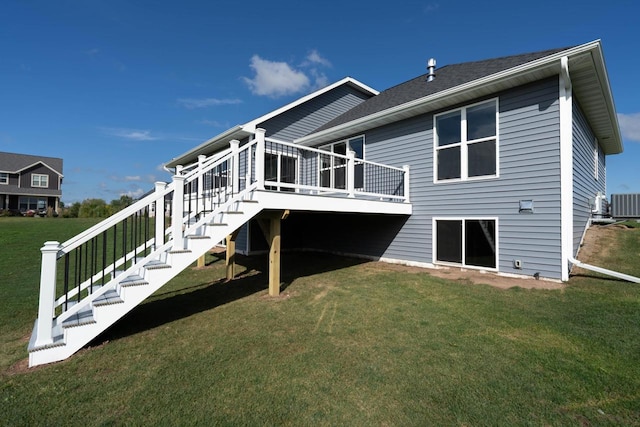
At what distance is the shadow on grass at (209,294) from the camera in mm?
3968

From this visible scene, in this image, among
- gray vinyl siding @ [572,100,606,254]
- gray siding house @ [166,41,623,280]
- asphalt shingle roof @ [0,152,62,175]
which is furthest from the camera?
asphalt shingle roof @ [0,152,62,175]

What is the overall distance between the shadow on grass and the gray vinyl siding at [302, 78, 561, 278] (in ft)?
9.62

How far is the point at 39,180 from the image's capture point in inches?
1213

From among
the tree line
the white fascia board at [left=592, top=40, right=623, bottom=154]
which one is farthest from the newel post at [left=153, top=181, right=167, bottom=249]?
the tree line

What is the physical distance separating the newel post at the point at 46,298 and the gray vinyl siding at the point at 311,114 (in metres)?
7.99

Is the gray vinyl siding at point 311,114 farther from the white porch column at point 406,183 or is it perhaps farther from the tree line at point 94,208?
the tree line at point 94,208

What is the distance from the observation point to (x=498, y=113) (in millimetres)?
6305

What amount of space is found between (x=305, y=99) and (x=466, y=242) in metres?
7.74

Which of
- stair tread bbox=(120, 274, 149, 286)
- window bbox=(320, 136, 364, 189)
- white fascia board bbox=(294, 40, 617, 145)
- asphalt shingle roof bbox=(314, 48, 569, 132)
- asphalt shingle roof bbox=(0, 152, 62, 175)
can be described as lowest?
stair tread bbox=(120, 274, 149, 286)

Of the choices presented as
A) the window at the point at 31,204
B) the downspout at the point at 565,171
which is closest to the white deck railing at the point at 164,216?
the downspout at the point at 565,171

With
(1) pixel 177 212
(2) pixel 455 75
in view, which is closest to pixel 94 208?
(1) pixel 177 212

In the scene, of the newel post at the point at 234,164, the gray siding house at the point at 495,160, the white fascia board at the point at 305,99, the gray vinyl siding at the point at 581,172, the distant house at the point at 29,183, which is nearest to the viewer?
the newel post at the point at 234,164

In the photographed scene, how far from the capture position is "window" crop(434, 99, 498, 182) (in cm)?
643

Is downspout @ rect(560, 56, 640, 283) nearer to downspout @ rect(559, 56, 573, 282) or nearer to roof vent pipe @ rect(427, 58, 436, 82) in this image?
downspout @ rect(559, 56, 573, 282)
